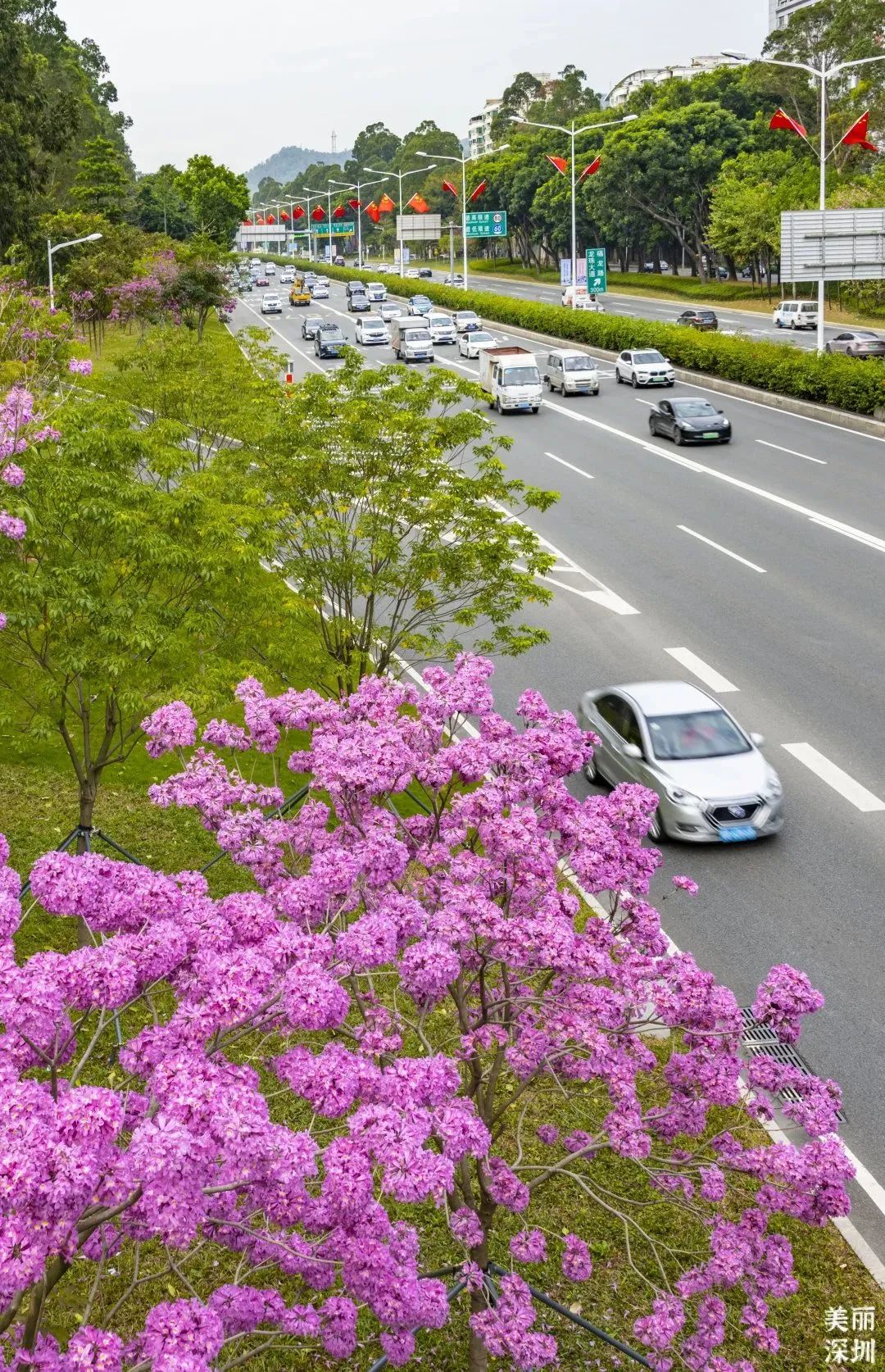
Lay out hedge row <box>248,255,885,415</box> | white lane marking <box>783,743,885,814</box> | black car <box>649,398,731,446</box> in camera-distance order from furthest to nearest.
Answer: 1. hedge row <box>248,255,885,415</box>
2. black car <box>649,398,731,446</box>
3. white lane marking <box>783,743,885,814</box>

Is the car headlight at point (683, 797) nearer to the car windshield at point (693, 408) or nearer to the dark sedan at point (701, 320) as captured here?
the car windshield at point (693, 408)

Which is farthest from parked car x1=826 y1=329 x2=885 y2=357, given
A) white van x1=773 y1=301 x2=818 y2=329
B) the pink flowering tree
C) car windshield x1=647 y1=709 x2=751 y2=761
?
the pink flowering tree

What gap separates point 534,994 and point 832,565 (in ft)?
67.7

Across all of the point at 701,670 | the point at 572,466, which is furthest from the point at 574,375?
the point at 701,670

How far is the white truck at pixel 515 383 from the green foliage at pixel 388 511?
1117 inches

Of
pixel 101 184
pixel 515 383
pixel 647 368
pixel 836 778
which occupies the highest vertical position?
pixel 101 184

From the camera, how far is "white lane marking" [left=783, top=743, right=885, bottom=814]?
16.2 m

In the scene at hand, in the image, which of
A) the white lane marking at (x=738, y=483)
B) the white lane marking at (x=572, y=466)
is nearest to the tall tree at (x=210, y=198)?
the white lane marking at (x=738, y=483)

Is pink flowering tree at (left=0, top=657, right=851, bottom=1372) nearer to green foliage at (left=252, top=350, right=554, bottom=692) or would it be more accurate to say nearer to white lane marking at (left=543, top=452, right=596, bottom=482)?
green foliage at (left=252, top=350, right=554, bottom=692)

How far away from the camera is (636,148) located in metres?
83.2

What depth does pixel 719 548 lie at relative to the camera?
2833 centimetres

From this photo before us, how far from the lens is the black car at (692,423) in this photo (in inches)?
1487

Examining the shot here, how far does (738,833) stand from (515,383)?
31431 millimetres

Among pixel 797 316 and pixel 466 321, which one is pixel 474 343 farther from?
pixel 797 316
